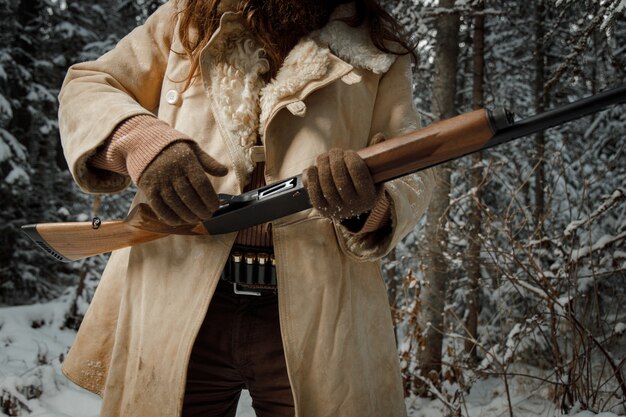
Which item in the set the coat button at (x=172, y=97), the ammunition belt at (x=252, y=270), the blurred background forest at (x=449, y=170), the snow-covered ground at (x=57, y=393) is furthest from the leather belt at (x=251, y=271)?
the blurred background forest at (x=449, y=170)

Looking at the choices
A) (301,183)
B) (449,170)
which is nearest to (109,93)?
(301,183)

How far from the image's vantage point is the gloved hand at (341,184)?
141cm

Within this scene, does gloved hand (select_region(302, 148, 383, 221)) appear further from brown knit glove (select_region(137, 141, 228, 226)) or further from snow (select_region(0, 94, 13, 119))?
snow (select_region(0, 94, 13, 119))

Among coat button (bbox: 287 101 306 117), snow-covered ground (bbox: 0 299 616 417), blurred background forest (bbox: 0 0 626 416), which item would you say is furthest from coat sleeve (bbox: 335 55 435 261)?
blurred background forest (bbox: 0 0 626 416)

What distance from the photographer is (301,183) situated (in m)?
1.55

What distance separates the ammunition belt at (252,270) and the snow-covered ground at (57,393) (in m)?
1.78

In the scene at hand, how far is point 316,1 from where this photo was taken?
193 cm

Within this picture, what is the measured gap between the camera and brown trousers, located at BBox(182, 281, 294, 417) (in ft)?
5.65

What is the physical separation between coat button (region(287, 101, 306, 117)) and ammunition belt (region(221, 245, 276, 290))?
0.49 metres

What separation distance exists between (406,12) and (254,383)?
5.86m

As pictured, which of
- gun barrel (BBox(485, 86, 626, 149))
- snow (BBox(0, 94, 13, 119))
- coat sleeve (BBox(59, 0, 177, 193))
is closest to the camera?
gun barrel (BBox(485, 86, 626, 149))

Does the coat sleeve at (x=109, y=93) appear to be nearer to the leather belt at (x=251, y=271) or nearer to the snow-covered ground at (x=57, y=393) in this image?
the leather belt at (x=251, y=271)

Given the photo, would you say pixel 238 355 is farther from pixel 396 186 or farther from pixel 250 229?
pixel 396 186

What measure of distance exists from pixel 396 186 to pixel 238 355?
2.59ft
